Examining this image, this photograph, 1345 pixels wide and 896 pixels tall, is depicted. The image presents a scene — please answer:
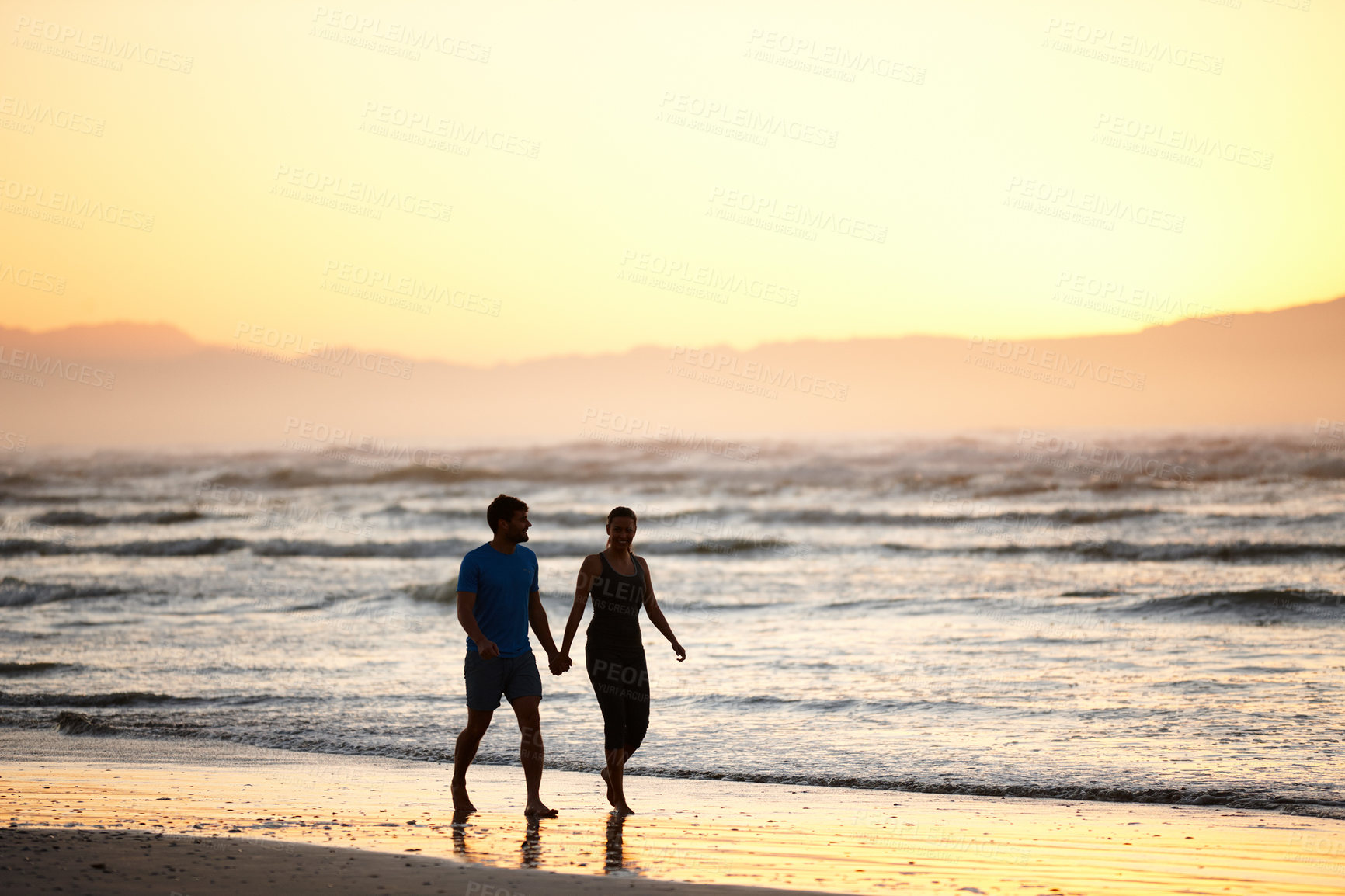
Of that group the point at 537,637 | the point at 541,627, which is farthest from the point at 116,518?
the point at 541,627

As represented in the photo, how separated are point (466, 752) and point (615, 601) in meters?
1.27

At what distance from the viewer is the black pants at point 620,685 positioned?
6820 mm

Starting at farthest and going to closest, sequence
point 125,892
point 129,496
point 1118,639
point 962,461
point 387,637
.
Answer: point 962,461 → point 129,496 → point 387,637 → point 1118,639 → point 125,892

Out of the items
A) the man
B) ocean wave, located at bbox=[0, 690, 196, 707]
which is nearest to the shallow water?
ocean wave, located at bbox=[0, 690, 196, 707]

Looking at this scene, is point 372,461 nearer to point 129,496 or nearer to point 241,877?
point 129,496

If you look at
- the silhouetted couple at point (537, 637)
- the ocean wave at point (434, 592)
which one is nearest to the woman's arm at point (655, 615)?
the silhouetted couple at point (537, 637)

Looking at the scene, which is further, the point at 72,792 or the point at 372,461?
the point at 372,461

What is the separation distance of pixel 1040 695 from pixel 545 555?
2069 centimetres

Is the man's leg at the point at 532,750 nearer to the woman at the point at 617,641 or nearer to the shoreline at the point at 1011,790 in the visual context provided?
the woman at the point at 617,641

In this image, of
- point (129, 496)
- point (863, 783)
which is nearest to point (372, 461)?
point (129, 496)

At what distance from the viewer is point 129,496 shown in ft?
157

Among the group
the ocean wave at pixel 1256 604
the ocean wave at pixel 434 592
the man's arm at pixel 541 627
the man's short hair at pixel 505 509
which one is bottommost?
the ocean wave at pixel 434 592

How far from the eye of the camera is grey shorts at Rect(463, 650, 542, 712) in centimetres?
659

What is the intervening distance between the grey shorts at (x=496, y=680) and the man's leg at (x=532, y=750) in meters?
0.06
